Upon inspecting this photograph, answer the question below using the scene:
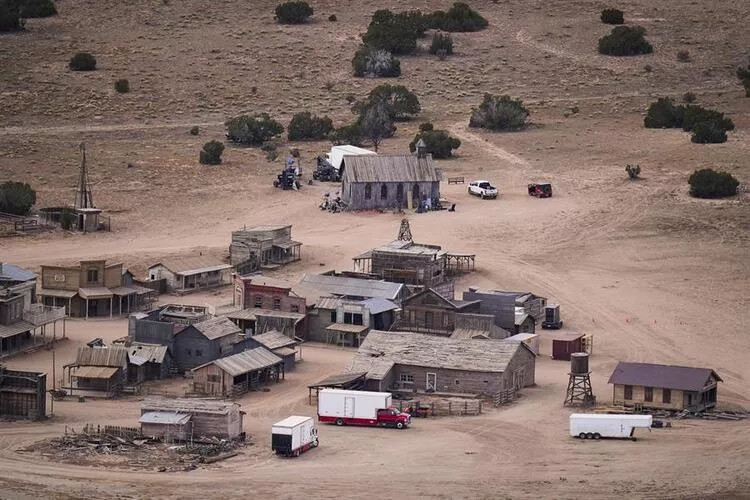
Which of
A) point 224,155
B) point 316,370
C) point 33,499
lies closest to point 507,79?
point 224,155

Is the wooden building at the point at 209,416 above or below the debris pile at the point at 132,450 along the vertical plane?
above

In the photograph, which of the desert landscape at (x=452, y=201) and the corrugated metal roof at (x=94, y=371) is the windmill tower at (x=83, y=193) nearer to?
the desert landscape at (x=452, y=201)

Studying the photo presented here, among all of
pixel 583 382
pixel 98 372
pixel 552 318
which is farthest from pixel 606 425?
pixel 98 372

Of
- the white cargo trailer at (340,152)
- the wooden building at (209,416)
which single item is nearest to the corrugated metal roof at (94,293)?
the wooden building at (209,416)

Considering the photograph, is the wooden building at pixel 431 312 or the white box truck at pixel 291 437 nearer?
the white box truck at pixel 291 437

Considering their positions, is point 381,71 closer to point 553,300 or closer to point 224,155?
point 224,155

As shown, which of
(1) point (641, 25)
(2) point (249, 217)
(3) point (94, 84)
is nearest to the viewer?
(2) point (249, 217)
